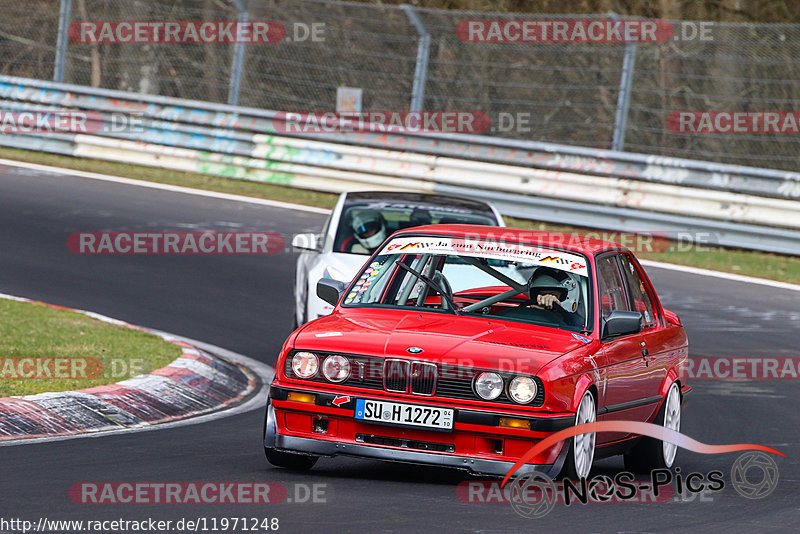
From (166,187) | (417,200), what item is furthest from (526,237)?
(166,187)

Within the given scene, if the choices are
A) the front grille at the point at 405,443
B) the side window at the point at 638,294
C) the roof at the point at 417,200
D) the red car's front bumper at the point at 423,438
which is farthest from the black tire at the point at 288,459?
the roof at the point at 417,200

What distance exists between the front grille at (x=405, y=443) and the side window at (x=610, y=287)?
1496 mm

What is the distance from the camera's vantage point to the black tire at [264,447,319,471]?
7.14 m

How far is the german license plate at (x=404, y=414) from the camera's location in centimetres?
675

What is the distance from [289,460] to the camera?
23.5 feet

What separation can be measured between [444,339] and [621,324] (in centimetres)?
110

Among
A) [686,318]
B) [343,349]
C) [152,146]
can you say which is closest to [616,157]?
[686,318]

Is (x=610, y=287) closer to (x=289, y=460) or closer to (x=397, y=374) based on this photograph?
(x=397, y=374)

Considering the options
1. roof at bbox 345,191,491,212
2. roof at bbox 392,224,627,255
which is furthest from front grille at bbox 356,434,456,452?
roof at bbox 345,191,491,212

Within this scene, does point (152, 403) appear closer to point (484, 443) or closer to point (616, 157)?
point (484, 443)

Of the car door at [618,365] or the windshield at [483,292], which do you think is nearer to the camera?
the car door at [618,365]

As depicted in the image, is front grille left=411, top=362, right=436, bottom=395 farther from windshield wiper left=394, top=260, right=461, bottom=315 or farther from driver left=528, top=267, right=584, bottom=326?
driver left=528, top=267, right=584, bottom=326

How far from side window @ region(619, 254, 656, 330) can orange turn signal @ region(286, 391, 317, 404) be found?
93.2 inches

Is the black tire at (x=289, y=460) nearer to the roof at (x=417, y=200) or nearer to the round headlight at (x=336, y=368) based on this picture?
the round headlight at (x=336, y=368)
